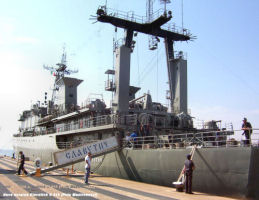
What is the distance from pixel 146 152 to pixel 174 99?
10.2 meters

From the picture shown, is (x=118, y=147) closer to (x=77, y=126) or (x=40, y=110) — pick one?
(x=77, y=126)

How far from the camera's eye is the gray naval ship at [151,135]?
1039cm

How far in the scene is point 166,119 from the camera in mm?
19766

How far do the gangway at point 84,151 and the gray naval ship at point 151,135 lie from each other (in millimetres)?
562

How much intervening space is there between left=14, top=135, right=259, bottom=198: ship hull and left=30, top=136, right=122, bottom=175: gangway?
0.69 m

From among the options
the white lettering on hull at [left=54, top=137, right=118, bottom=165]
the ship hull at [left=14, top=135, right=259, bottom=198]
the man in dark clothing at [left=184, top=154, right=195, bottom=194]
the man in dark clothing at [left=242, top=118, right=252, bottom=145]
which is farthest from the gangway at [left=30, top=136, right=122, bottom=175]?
the man in dark clothing at [left=242, top=118, right=252, bottom=145]

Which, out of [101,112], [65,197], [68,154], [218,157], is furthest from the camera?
[101,112]

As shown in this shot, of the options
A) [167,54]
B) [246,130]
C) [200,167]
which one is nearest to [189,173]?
[200,167]

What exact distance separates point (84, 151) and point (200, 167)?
7.12 metres


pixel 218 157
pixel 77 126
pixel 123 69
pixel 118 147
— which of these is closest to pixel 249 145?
pixel 218 157

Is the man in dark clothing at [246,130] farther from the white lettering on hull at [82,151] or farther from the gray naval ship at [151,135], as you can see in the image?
the white lettering on hull at [82,151]

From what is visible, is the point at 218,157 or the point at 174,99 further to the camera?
the point at 174,99

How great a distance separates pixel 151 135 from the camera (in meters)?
17.8

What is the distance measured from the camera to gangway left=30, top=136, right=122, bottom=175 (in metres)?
15.8
